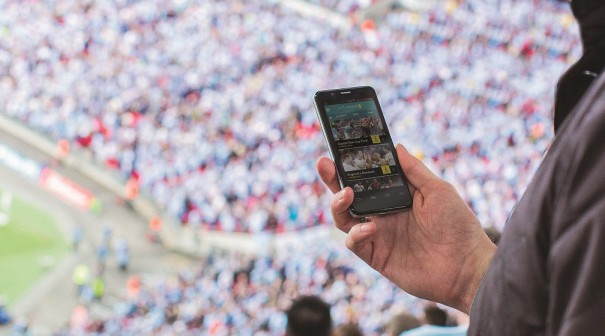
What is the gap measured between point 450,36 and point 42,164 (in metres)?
11.4

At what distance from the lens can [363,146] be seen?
6.73 feet

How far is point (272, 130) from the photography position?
1703 cm

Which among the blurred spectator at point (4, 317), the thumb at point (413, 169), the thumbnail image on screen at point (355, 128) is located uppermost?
the thumbnail image on screen at point (355, 128)

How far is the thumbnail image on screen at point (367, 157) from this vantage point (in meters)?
1.98

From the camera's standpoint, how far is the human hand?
5.67 ft

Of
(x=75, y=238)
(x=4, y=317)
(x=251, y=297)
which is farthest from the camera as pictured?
(x=75, y=238)

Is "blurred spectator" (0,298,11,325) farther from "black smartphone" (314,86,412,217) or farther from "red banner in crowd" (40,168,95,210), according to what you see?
"black smartphone" (314,86,412,217)

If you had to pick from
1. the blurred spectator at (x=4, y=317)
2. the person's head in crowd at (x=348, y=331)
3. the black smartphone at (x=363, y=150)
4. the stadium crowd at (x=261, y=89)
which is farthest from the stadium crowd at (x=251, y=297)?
the black smartphone at (x=363, y=150)

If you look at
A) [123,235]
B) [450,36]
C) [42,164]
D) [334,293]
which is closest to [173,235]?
[123,235]

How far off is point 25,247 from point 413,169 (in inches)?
580

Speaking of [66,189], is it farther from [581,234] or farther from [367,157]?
[581,234]

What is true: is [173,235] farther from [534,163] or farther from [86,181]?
[534,163]

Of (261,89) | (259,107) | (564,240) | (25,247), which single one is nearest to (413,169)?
(564,240)

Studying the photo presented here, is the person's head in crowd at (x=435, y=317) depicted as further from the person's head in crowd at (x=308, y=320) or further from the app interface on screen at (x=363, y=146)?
the app interface on screen at (x=363, y=146)
